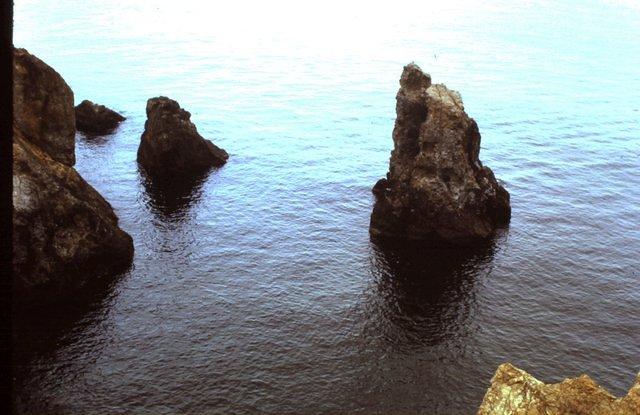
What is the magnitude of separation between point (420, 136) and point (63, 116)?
4174 cm

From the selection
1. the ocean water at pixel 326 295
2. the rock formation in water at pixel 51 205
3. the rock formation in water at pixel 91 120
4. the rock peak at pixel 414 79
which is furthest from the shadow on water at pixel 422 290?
the rock formation in water at pixel 91 120

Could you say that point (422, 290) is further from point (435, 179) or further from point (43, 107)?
point (43, 107)

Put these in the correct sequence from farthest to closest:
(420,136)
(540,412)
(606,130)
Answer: (606,130)
(420,136)
(540,412)

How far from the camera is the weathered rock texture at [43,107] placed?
62.0 metres

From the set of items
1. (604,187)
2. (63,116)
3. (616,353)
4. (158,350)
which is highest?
(63,116)

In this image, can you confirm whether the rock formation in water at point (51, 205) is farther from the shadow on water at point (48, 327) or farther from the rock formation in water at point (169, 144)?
the rock formation in water at point (169, 144)

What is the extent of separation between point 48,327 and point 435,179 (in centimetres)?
4444

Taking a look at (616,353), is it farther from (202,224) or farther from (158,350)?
(202,224)

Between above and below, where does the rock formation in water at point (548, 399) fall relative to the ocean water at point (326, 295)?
above

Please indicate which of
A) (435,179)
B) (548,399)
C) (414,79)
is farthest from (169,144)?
(548,399)

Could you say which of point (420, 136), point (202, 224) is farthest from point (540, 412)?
point (202, 224)

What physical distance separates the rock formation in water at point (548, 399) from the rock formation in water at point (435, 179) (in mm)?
51525

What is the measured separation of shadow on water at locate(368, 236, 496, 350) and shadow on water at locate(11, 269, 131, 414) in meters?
25.6

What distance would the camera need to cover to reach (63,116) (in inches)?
2586
